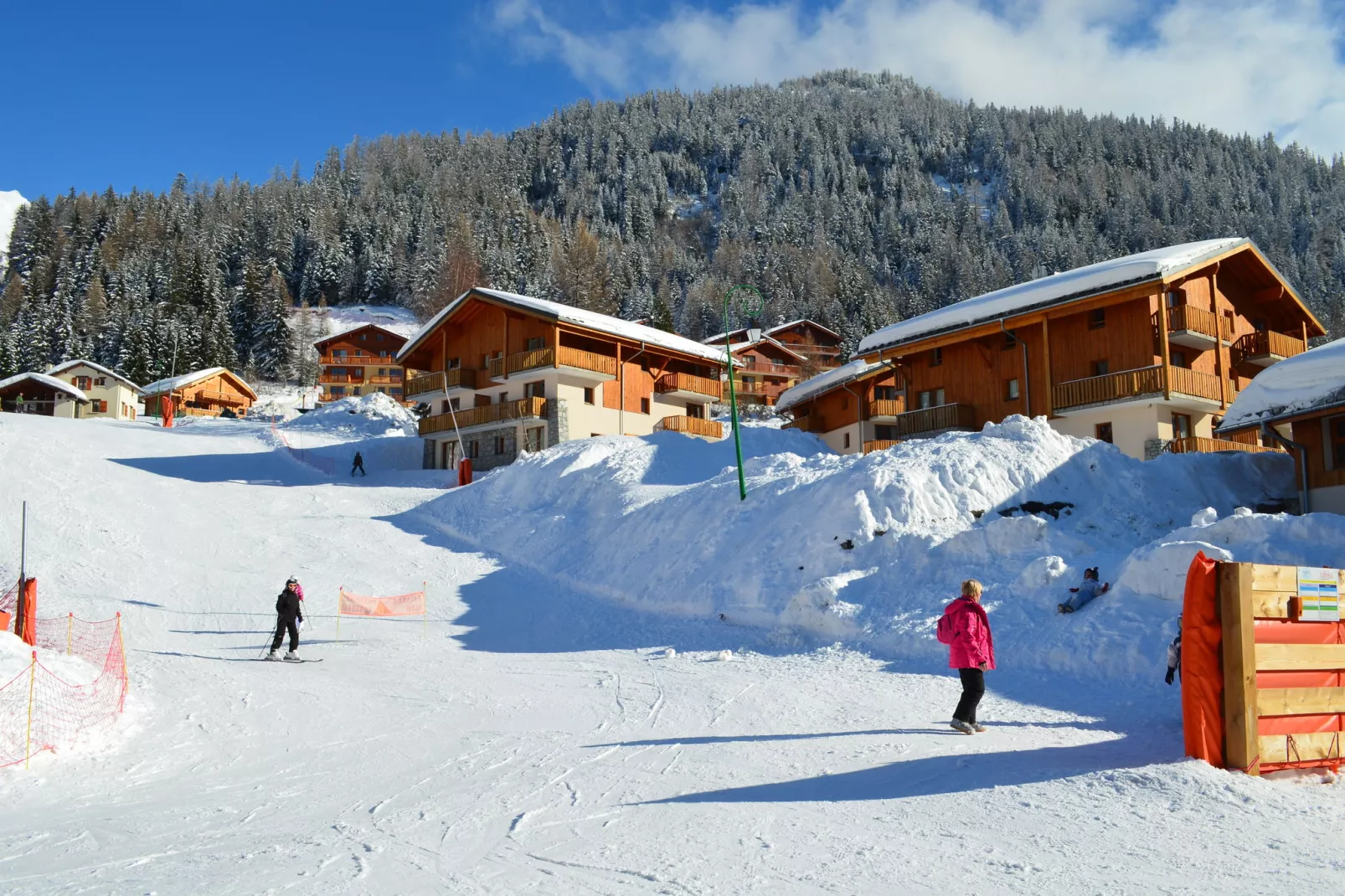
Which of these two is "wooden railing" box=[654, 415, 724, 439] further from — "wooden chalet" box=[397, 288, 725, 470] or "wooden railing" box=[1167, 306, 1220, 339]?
"wooden railing" box=[1167, 306, 1220, 339]

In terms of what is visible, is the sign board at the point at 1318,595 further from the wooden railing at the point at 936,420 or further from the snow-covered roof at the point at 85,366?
the snow-covered roof at the point at 85,366

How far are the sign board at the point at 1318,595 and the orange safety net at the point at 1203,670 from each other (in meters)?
0.98

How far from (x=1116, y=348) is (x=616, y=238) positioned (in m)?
136

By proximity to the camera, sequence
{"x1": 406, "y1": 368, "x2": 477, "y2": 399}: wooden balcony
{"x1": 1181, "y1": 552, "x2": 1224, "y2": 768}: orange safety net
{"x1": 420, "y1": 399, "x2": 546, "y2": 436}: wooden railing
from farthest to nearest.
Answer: {"x1": 406, "y1": 368, "x2": 477, "y2": 399}: wooden balcony < {"x1": 420, "y1": 399, "x2": 546, "y2": 436}: wooden railing < {"x1": 1181, "y1": 552, "x2": 1224, "y2": 768}: orange safety net

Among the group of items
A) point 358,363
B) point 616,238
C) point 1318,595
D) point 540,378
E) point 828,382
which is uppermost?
point 616,238

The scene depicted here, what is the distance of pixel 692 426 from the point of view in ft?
136

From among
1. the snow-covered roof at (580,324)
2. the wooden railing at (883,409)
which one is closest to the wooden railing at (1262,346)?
the wooden railing at (883,409)

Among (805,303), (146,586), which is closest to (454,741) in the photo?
(146,586)

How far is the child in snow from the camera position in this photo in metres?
13.9

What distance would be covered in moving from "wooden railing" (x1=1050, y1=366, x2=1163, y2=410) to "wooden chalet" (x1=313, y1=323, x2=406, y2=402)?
77.1 metres

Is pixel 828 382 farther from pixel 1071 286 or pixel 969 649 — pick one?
pixel 969 649

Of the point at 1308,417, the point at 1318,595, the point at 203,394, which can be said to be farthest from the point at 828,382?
the point at 203,394

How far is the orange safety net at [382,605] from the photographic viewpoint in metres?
20.5

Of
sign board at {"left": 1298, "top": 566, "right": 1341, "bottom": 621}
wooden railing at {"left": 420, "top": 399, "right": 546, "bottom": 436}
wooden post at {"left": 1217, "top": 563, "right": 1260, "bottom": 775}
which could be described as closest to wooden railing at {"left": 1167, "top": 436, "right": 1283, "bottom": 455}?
sign board at {"left": 1298, "top": 566, "right": 1341, "bottom": 621}
